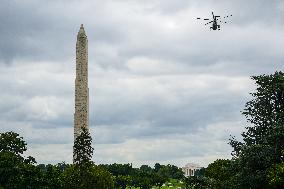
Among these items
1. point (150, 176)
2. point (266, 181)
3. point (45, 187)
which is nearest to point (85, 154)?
point (45, 187)

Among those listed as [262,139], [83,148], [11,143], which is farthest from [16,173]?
[262,139]

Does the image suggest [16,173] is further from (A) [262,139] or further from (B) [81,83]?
(A) [262,139]

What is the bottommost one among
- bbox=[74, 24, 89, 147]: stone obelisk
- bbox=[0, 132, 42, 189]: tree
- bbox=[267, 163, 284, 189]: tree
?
bbox=[267, 163, 284, 189]: tree

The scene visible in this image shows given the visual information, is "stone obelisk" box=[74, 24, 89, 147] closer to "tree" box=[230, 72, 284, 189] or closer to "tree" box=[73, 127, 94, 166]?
"tree" box=[73, 127, 94, 166]

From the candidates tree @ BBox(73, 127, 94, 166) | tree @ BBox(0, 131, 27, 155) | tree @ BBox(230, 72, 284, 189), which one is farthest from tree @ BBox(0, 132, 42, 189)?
tree @ BBox(230, 72, 284, 189)

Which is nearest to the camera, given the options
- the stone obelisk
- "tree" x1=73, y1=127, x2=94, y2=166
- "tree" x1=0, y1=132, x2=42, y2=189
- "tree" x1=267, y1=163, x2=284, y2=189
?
"tree" x1=267, y1=163, x2=284, y2=189

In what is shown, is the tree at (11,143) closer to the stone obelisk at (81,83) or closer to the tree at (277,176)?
the stone obelisk at (81,83)
